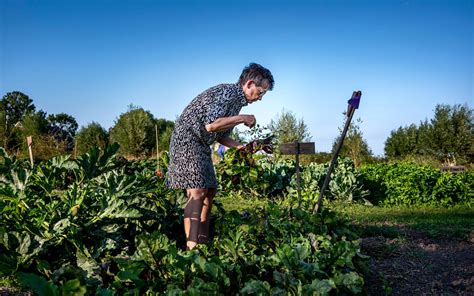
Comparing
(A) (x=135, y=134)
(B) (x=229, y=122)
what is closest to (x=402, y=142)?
(A) (x=135, y=134)

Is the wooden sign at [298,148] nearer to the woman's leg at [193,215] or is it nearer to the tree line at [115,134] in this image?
the woman's leg at [193,215]

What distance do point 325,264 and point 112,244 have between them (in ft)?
4.58

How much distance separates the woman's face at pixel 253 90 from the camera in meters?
3.41

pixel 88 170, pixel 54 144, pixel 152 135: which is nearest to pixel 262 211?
pixel 88 170

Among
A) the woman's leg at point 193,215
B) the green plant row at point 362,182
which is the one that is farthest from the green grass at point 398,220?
the woman's leg at point 193,215

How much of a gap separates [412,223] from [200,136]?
4324 mm

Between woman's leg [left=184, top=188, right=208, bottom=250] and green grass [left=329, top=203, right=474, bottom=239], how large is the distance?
135cm

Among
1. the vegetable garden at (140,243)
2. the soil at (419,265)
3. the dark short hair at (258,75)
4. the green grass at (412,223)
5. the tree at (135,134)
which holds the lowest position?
the soil at (419,265)

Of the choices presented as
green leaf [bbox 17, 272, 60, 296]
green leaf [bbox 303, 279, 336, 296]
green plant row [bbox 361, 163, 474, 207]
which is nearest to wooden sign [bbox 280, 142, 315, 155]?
green leaf [bbox 303, 279, 336, 296]

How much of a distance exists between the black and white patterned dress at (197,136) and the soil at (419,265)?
1.41 metres

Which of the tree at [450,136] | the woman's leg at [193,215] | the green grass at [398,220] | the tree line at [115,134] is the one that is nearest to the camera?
the woman's leg at [193,215]

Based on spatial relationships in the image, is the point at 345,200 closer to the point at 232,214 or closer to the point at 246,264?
the point at 232,214

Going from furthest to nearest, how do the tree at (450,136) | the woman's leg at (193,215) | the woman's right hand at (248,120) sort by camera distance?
the tree at (450,136) < the woman's leg at (193,215) < the woman's right hand at (248,120)

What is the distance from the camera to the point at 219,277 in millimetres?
2203
